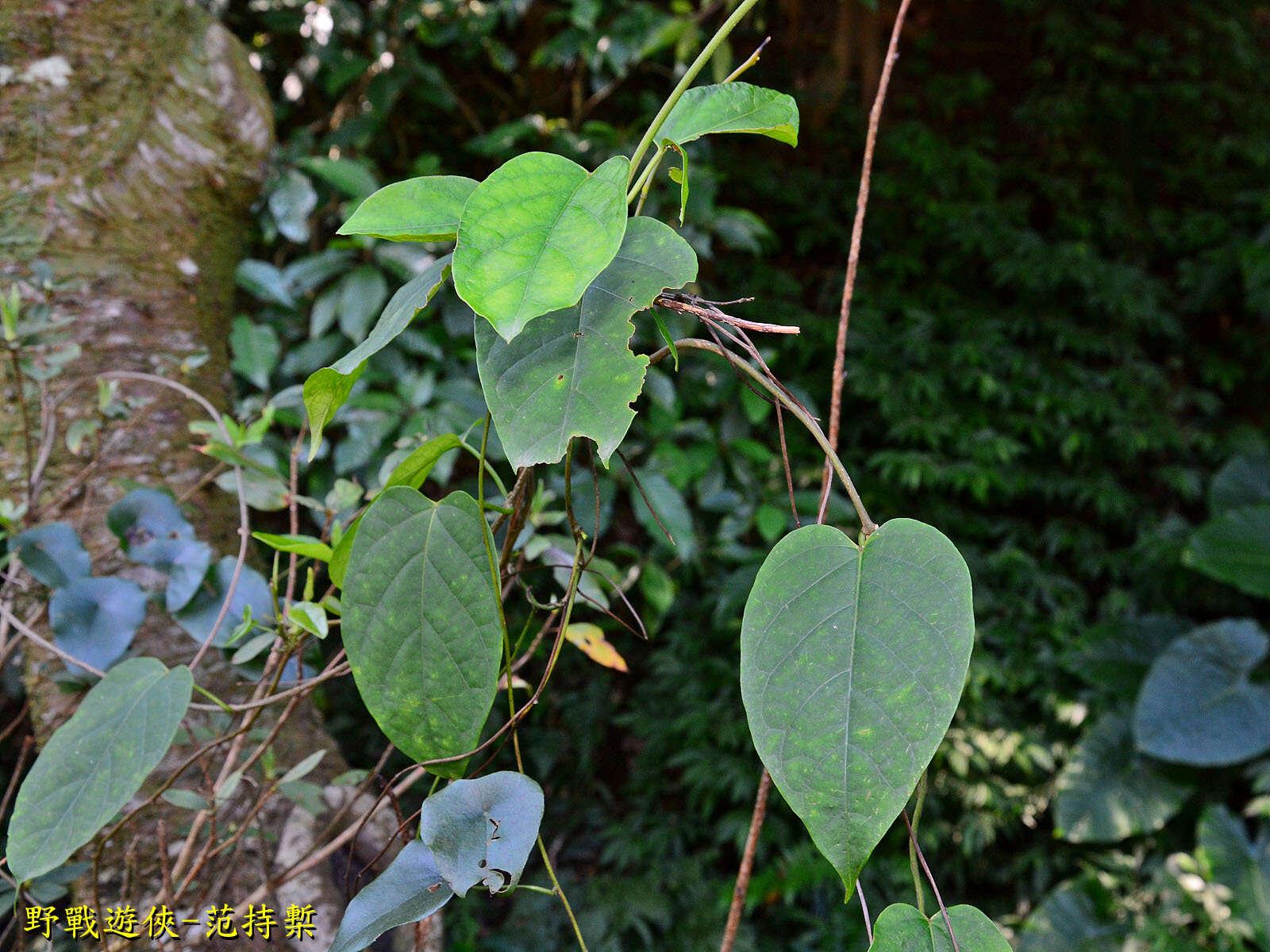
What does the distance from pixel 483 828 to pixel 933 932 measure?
0.65 ft

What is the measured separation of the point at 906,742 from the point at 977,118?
2717 mm

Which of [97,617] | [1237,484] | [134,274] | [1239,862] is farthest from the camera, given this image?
[1237,484]

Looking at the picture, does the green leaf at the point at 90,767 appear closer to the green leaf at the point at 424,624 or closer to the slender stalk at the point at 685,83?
the green leaf at the point at 424,624

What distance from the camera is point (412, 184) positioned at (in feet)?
1.14

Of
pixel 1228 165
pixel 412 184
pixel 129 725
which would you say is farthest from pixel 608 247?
pixel 1228 165

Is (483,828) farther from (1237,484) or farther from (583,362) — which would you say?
(1237,484)

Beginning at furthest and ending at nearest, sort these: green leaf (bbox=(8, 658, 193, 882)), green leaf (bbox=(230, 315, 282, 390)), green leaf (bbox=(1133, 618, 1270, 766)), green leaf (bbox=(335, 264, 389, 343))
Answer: green leaf (bbox=(1133, 618, 1270, 766)) → green leaf (bbox=(335, 264, 389, 343)) → green leaf (bbox=(230, 315, 282, 390)) → green leaf (bbox=(8, 658, 193, 882))

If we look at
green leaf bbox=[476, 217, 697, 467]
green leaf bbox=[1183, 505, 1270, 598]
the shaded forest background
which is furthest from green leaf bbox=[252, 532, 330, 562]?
green leaf bbox=[1183, 505, 1270, 598]

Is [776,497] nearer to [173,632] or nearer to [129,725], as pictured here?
[173,632]

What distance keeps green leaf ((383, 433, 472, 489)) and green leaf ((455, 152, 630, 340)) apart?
12 cm

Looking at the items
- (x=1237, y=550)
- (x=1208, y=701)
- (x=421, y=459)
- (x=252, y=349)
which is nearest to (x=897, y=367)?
(x=1237, y=550)

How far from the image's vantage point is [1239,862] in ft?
5.18

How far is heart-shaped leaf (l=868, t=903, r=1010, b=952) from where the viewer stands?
0.31m

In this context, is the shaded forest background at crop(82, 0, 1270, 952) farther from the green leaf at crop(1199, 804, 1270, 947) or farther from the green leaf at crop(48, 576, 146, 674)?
the green leaf at crop(48, 576, 146, 674)
